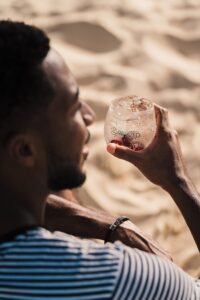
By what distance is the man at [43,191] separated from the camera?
3.87 feet

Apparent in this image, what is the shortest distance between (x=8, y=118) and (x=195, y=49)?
237 cm

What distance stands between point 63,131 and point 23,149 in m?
0.09

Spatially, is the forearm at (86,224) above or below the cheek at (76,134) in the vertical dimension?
below

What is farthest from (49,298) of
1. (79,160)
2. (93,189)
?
(93,189)

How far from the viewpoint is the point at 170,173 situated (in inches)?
72.5

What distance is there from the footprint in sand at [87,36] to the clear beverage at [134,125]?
1633 millimetres

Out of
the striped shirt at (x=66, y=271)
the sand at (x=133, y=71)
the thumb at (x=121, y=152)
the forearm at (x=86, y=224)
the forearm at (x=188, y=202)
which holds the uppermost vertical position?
the striped shirt at (x=66, y=271)

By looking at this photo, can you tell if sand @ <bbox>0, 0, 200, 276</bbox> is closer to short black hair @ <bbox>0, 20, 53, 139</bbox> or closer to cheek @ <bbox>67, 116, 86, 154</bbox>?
cheek @ <bbox>67, 116, 86, 154</bbox>

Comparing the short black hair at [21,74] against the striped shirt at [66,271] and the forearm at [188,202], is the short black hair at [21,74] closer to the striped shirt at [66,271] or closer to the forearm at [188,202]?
the striped shirt at [66,271]

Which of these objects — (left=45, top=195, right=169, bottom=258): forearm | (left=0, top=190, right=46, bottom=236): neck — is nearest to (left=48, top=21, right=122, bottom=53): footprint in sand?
(left=45, top=195, right=169, bottom=258): forearm

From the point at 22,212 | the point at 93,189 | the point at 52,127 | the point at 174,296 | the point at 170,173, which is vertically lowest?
the point at 93,189

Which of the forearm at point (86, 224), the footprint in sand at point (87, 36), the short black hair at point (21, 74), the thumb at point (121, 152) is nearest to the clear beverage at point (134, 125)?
the thumb at point (121, 152)

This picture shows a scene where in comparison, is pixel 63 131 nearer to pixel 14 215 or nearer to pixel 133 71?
pixel 14 215

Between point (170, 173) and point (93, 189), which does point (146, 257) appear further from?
point (93, 189)
